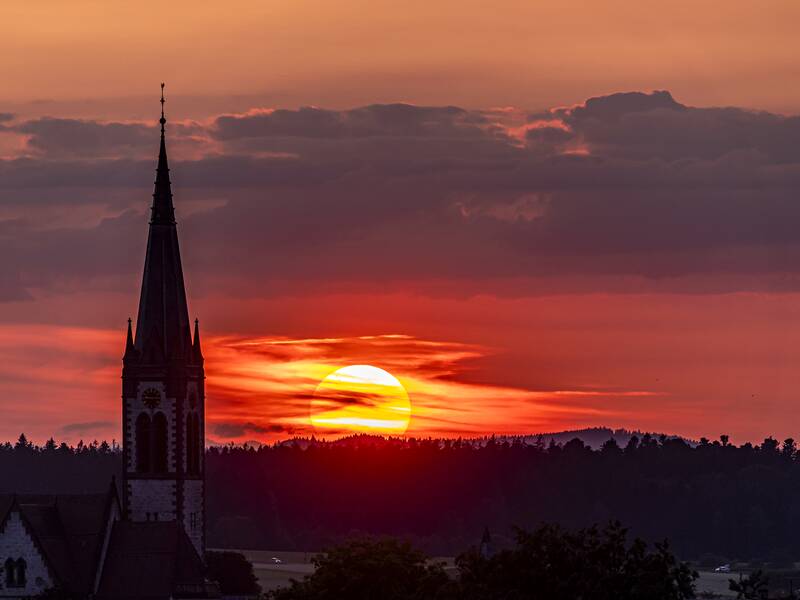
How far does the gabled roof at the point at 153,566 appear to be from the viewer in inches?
6594

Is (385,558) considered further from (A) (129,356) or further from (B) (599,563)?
(A) (129,356)

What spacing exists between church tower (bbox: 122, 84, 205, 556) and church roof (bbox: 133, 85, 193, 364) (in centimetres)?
7

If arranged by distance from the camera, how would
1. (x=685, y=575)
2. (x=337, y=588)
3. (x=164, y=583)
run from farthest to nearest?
(x=164, y=583) < (x=337, y=588) < (x=685, y=575)

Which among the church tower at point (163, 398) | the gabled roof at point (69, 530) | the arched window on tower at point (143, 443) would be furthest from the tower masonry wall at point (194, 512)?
the gabled roof at point (69, 530)

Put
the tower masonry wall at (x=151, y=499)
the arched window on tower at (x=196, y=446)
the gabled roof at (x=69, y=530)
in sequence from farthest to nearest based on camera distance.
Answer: the arched window on tower at (x=196, y=446), the tower masonry wall at (x=151, y=499), the gabled roof at (x=69, y=530)

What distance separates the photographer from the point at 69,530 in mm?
169875

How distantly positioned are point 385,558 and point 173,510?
113ft

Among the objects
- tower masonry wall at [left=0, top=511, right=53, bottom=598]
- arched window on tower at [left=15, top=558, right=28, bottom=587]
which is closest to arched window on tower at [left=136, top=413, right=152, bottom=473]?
tower masonry wall at [left=0, top=511, right=53, bottom=598]

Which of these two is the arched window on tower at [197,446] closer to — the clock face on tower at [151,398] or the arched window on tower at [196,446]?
the arched window on tower at [196,446]

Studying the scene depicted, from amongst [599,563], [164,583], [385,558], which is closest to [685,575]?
[599,563]

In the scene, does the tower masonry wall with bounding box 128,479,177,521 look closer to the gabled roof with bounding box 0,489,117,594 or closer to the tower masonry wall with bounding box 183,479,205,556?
the tower masonry wall with bounding box 183,479,205,556

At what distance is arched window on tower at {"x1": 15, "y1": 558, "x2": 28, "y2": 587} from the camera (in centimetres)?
16875

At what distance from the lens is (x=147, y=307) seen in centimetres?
17700

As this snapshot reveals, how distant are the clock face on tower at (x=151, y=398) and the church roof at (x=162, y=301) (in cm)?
214
